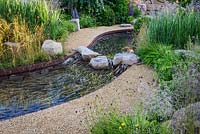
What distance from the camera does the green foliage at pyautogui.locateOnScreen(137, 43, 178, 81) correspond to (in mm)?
5204

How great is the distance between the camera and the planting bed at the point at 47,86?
Answer: 4.80m

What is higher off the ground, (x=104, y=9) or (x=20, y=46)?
(x=104, y=9)

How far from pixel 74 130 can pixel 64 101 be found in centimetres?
115

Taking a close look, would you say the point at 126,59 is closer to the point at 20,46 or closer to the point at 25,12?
the point at 20,46

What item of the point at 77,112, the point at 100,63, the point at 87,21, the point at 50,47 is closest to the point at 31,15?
the point at 50,47

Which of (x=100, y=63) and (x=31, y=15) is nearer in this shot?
(x=100, y=63)

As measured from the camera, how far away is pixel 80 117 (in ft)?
13.6

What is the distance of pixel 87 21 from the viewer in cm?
1026

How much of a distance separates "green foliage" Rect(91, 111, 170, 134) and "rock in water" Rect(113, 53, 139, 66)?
292 centimetres

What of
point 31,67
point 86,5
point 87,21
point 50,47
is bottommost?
point 31,67

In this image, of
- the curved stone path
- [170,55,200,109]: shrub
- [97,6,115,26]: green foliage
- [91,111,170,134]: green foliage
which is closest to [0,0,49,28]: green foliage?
the curved stone path

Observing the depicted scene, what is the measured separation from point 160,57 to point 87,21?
4.78 m

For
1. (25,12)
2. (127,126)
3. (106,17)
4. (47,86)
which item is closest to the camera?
(127,126)

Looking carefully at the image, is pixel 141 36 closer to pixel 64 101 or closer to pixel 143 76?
pixel 143 76
